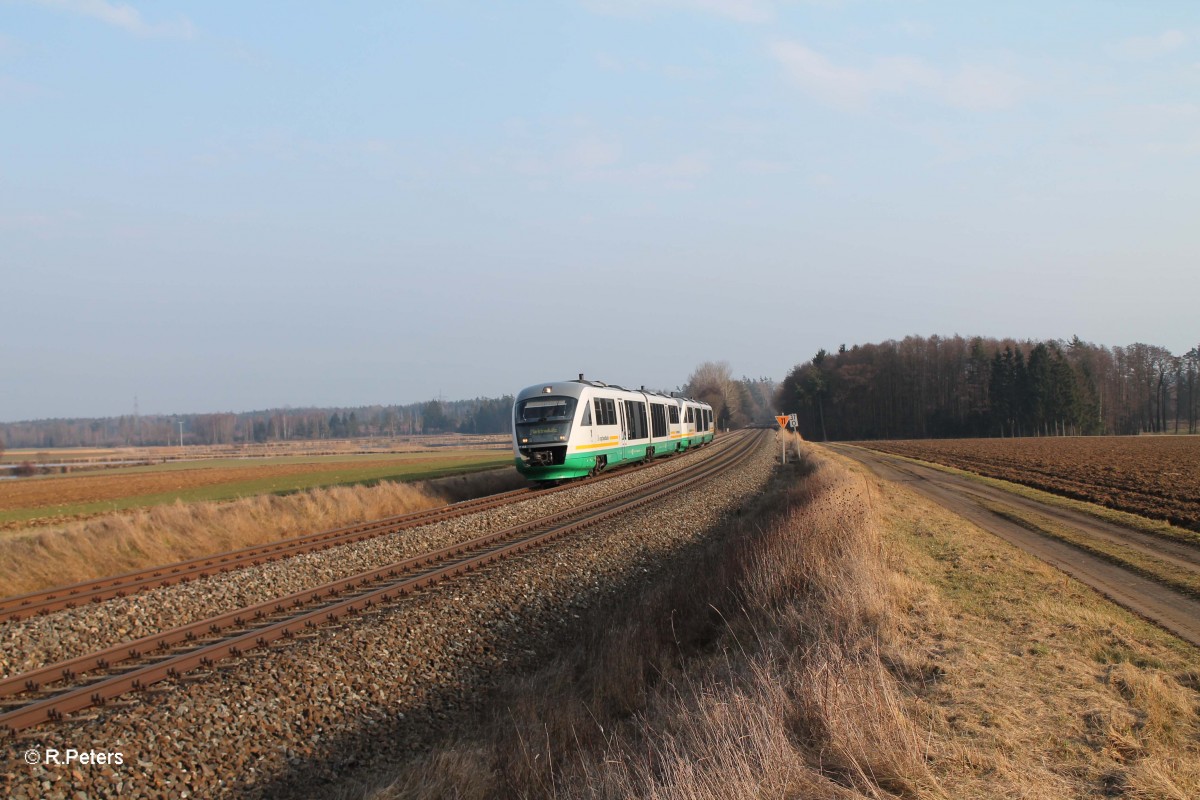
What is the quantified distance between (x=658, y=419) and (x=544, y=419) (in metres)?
14.2

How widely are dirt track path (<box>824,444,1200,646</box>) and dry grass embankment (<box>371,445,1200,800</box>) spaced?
21.1 inches

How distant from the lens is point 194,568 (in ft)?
42.7

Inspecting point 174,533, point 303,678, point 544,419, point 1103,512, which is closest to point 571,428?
point 544,419

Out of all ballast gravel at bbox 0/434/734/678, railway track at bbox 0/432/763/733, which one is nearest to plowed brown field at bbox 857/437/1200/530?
railway track at bbox 0/432/763/733

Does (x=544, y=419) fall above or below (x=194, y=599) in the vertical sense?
above

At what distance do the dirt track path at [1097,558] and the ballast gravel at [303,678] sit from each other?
7.18m

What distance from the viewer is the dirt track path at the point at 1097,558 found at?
1003 cm

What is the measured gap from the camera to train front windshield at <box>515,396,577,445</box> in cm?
2408

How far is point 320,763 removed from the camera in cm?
632

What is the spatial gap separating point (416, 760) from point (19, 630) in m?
5.98

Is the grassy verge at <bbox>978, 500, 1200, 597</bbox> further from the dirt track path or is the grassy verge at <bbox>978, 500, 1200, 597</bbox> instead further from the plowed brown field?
the plowed brown field

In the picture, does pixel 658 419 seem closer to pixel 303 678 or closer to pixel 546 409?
pixel 546 409

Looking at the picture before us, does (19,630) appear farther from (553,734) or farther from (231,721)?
(553,734)

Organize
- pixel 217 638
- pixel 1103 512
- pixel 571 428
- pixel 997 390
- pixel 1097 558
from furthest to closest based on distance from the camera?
pixel 997 390 → pixel 571 428 → pixel 1103 512 → pixel 1097 558 → pixel 217 638
